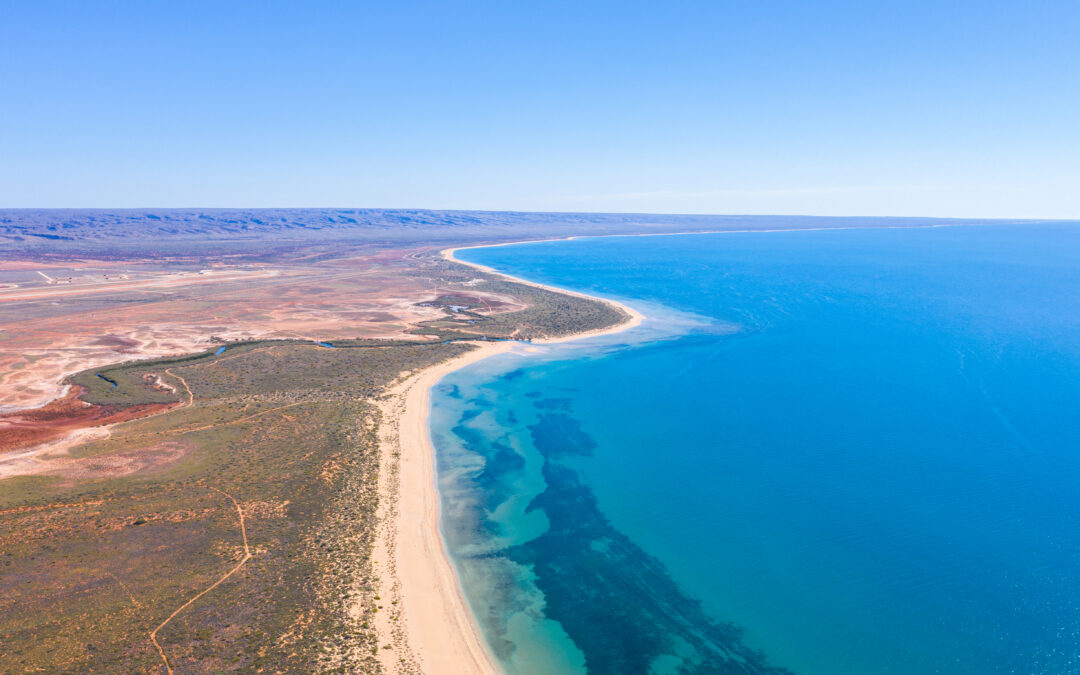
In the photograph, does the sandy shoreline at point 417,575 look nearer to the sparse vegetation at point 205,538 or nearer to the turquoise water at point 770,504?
the sparse vegetation at point 205,538

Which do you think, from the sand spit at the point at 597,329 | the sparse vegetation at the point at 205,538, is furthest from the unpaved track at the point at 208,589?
the sand spit at the point at 597,329

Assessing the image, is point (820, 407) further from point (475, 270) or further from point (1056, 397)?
point (475, 270)

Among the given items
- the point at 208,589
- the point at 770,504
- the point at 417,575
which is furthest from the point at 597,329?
the point at 208,589

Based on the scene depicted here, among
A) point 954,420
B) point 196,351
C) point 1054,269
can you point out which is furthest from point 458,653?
point 1054,269

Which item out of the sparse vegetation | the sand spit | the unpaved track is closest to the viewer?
the unpaved track

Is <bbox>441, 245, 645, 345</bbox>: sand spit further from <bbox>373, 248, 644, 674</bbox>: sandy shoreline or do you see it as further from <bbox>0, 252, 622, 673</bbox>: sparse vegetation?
<bbox>373, 248, 644, 674</bbox>: sandy shoreline

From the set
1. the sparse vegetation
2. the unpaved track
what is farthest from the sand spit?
the unpaved track

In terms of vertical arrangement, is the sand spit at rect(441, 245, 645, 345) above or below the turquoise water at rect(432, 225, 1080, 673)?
above
